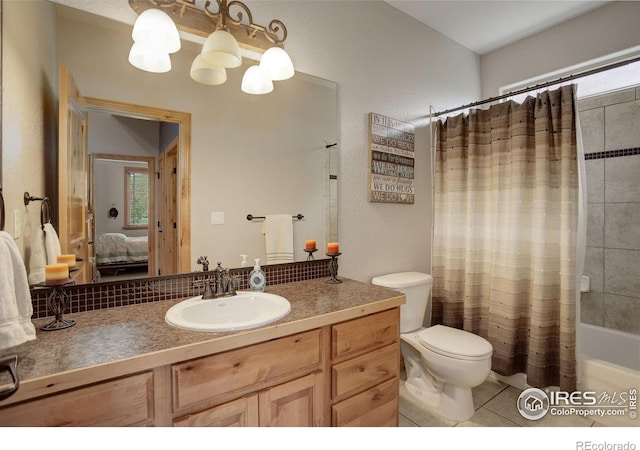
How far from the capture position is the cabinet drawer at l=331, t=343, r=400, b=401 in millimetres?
1244

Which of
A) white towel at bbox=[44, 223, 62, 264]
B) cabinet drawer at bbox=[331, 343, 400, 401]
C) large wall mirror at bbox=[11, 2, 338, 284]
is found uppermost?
large wall mirror at bbox=[11, 2, 338, 284]

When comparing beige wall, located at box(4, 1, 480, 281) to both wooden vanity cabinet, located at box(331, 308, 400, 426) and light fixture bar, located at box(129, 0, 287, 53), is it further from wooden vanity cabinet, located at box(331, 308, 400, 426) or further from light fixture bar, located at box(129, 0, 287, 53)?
wooden vanity cabinet, located at box(331, 308, 400, 426)

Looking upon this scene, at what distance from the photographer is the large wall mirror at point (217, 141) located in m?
1.26

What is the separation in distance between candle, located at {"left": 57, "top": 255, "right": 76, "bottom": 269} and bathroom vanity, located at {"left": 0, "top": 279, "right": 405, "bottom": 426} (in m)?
0.20

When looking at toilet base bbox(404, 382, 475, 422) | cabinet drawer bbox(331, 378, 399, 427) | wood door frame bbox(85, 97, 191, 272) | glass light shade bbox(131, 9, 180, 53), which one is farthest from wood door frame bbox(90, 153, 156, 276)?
toilet base bbox(404, 382, 475, 422)

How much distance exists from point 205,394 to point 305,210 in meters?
1.07

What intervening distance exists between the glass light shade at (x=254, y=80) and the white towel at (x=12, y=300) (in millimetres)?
1152

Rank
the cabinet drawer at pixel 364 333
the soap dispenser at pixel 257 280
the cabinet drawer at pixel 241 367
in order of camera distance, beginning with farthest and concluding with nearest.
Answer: the soap dispenser at pixel 257 280
the cabinet drawer at pixel 364 333
the cabinet drawer at pixel 241 367

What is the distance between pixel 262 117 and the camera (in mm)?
1642

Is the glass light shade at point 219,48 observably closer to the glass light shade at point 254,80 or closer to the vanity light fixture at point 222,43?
the vanity light fixture at point 222,43

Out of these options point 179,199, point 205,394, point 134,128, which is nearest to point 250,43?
point 134,128

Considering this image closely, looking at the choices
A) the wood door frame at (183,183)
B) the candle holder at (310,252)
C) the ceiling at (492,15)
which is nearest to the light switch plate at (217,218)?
the wood door frame at (183,183)

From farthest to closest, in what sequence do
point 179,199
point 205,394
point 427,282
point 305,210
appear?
point 427,282 < point 305,210 < point 179,199 < point 205,394

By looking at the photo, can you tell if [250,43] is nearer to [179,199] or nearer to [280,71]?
[280,71]
